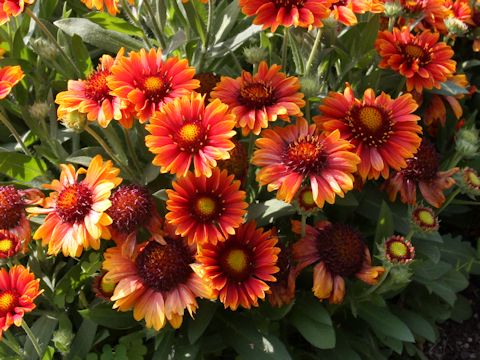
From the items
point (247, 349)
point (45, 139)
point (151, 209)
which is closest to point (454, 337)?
point (247, 349)

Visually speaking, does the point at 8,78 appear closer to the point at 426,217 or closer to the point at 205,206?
the point at 205,206

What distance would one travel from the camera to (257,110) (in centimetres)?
165

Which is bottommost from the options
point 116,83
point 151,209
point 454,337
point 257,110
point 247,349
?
point 454,337

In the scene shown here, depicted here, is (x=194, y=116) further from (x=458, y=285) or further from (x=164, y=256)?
(x=458, y=285)

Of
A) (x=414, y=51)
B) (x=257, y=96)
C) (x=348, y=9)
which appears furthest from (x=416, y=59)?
(x=257, y=96)

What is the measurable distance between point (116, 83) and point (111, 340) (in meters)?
0.99

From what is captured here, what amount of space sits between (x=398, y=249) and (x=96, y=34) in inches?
51.3

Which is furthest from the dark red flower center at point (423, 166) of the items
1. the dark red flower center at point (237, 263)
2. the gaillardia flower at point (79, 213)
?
the gaillardia flower at point (79, 213)

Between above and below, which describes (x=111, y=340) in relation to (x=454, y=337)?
above

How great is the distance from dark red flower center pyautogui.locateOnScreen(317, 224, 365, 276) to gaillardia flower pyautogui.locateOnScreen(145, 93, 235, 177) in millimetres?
504

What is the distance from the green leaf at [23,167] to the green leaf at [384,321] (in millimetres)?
1224

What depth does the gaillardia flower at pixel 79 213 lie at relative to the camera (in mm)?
1482

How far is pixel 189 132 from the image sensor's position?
1480 mm

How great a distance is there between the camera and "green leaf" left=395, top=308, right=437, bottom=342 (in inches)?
77.3
